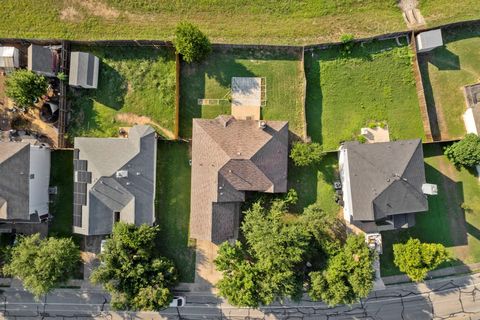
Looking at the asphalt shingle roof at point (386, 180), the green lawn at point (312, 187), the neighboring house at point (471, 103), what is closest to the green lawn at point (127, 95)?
the green lawn at point (312, 187)

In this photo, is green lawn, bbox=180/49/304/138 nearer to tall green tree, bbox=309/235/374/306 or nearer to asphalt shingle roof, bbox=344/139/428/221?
asphalt shingle roof, bbox=344/139/428/221

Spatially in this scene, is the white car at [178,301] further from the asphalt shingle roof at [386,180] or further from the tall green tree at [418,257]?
the tall green tree at [418,257]

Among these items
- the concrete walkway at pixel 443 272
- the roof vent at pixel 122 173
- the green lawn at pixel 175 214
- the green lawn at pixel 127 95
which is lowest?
the concrete walkway at pixel 443 272

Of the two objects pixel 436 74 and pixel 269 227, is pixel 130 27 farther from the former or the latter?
pixel 436 74

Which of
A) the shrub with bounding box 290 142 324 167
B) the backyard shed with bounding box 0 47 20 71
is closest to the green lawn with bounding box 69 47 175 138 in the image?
the backyard shed with bounding box 0 47 20 71

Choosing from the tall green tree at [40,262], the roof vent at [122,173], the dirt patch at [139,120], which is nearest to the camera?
the tall green tree at [40,262]

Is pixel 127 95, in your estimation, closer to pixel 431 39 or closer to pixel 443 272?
pixel 431 39

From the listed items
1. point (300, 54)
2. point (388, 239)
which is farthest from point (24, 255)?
point (388, 239)
